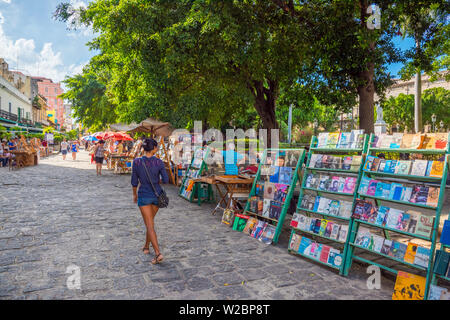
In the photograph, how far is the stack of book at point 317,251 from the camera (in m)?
4.44

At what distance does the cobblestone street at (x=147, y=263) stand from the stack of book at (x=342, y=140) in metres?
1.89

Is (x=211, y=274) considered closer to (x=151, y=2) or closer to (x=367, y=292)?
(x=367, y=292)

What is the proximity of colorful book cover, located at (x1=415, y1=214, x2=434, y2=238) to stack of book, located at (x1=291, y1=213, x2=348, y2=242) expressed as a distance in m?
0.97

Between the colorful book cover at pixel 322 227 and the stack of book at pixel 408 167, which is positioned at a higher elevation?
the stack of book at pixel 408 167

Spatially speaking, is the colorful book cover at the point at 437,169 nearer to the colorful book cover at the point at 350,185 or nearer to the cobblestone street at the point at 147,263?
the colorful book cover at the point at 350,185

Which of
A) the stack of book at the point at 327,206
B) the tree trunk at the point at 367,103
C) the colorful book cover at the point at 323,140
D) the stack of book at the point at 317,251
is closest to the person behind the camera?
the stack of book at the point at 317,251

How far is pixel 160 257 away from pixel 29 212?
4856mm

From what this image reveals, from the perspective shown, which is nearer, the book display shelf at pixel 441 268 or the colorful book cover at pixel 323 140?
the book display shelf at pixel 441 268

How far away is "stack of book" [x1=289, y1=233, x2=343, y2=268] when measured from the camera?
4441 mm

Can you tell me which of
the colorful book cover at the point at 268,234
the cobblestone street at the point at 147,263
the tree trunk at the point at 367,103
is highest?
the tree trunk at the point at 367,103

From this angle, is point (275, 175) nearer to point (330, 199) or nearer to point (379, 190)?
point (330, 199)

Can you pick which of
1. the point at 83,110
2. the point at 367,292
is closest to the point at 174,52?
the point at 367,292

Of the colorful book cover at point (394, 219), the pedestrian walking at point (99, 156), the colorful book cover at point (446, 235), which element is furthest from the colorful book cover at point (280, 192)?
the pedestrian walking at point (99, 156)

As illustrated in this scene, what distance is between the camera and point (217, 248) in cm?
531
